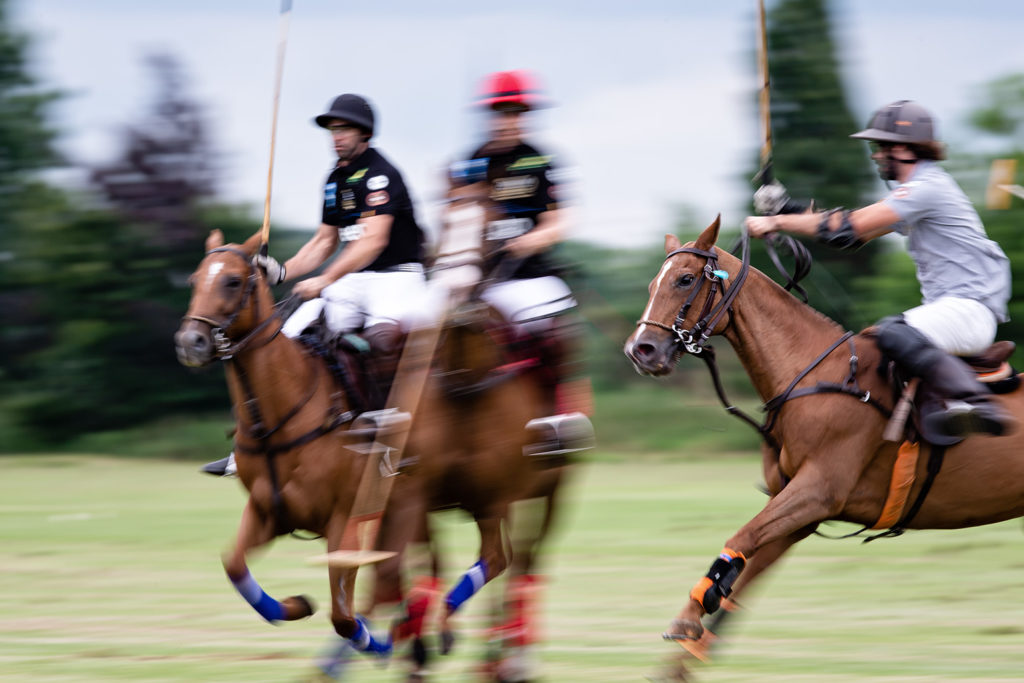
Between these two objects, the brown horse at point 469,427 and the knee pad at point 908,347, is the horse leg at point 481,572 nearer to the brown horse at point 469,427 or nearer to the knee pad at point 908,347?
the brown horse at point 469,427

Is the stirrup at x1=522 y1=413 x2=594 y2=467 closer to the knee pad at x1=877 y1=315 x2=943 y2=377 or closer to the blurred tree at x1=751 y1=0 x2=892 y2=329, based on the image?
Result: the knee pad at x1=877 y1=315 x2=943 y2=377

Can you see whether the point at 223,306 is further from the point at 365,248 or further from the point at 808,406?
the point at 808,406

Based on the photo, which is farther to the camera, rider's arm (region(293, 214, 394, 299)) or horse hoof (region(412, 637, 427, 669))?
rider's arm (region(293, 214, 394, 299))

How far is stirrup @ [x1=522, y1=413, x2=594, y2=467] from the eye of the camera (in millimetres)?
6973

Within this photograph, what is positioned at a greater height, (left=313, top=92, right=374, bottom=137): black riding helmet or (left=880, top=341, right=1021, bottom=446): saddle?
(left=313, top=92, right=374, bottom=137): black riding helmet

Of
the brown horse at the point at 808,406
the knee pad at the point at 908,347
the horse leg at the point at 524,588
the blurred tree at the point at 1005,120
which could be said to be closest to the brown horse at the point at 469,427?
the horse leg at the point at 524,588

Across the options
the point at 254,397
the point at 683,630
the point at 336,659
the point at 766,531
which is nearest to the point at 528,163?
the point at 254,397

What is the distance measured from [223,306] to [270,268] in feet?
1.63

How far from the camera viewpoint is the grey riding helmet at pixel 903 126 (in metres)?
7.01

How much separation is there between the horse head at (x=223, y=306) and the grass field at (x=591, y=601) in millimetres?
1718

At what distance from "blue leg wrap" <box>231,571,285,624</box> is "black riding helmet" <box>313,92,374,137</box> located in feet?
7.86

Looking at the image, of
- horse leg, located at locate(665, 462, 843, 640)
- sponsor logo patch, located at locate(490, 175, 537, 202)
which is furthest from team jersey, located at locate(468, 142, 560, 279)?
horse leg, located at locate(665, 462, 843, 640)

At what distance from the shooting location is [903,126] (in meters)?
7.03

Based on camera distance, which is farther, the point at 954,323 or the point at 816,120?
the point at 816,120
